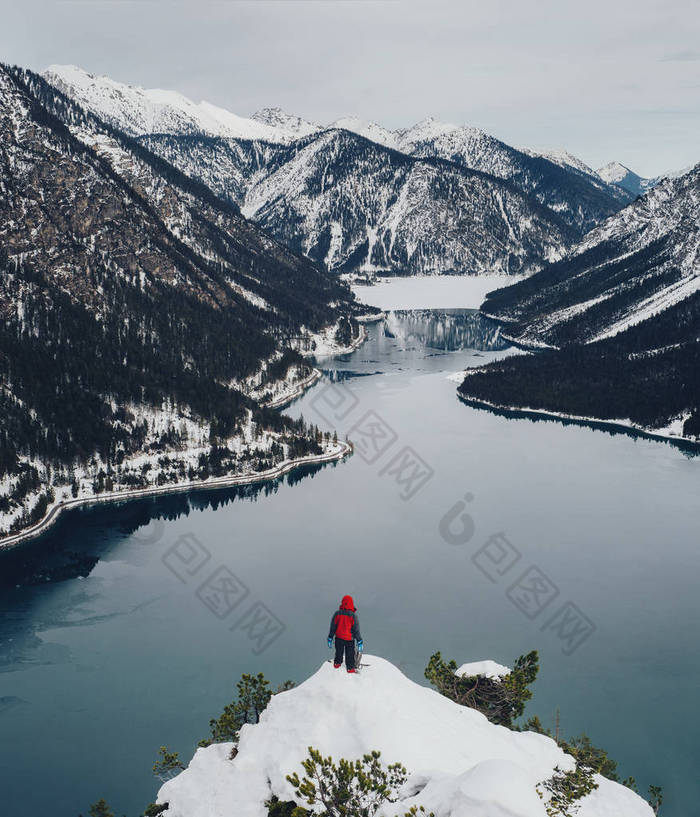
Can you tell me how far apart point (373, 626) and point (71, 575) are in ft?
189

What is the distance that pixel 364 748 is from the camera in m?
32.2

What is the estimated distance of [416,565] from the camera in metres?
121

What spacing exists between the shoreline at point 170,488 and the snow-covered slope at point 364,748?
119m

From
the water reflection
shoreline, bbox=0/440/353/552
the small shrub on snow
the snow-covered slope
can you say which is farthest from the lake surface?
the snow-covered slope

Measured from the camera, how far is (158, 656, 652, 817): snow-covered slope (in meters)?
32.1

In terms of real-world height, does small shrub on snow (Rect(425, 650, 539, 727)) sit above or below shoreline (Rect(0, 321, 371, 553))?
above

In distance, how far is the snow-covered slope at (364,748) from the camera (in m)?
32.1

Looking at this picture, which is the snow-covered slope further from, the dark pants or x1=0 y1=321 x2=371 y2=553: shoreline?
x1=0 y1=321 x2=371 y2=553: shoreline

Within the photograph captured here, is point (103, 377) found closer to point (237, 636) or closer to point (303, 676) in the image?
point (237, 636)

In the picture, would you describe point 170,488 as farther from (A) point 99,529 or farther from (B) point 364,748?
(B) point 364,748

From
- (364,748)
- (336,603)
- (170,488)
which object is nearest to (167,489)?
(170,488)

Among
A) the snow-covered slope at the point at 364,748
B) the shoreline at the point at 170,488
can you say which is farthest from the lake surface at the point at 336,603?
the snow-covered slope at the point at 364,748

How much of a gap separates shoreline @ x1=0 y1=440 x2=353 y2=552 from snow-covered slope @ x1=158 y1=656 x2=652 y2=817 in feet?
390

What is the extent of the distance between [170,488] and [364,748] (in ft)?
476
